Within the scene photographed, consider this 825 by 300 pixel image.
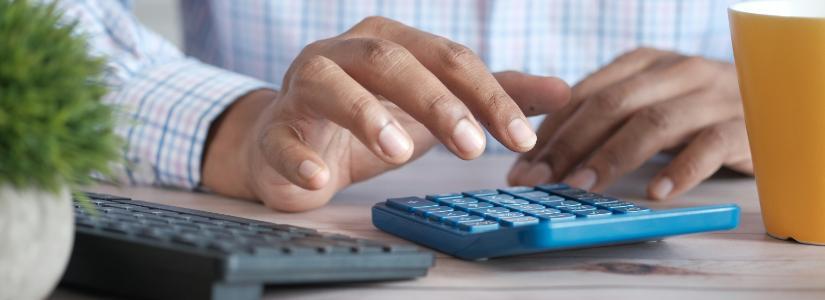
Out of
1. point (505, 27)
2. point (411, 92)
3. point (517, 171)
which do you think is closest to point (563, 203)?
point (411, 92)

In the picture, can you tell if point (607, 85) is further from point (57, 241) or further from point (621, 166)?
point (57, 241)

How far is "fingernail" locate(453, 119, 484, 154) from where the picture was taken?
67 cm

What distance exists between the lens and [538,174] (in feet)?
3.05

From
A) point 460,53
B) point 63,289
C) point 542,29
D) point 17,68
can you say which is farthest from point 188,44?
point 17,68

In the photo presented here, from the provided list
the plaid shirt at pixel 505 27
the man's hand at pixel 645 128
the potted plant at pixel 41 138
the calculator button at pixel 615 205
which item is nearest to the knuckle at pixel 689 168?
the man's hand at pixel 645 128

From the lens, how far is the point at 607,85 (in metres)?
1.02

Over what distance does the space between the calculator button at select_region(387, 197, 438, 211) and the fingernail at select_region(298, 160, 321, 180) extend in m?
0.05

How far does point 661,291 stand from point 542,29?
831mm

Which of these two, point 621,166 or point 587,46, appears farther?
point 587,46

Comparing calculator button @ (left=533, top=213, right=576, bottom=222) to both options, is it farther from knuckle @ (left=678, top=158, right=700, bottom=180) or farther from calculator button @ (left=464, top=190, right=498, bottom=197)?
knuckle @ (left=678, top=158, right=700, bottom=180)

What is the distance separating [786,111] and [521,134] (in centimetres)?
16

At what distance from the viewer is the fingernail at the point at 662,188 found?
2.86 feet

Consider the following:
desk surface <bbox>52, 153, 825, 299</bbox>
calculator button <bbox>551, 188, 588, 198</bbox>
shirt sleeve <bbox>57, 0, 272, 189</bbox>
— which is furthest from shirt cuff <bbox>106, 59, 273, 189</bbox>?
calculator button <bbox>551, 188, 588, 198</bbox>

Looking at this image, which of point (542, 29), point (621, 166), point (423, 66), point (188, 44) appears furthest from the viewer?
point (188, 44)
